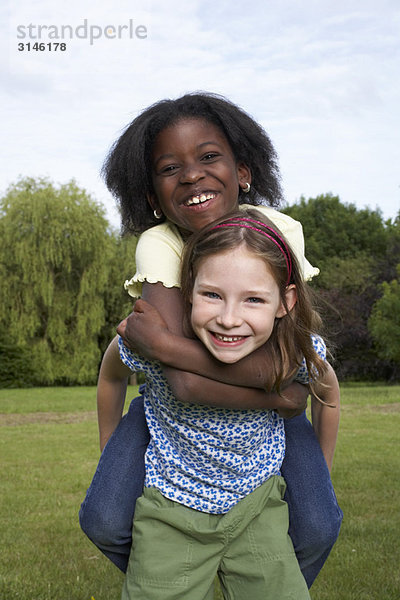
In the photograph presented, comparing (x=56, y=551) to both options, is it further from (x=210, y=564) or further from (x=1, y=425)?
(x=1, y=425)

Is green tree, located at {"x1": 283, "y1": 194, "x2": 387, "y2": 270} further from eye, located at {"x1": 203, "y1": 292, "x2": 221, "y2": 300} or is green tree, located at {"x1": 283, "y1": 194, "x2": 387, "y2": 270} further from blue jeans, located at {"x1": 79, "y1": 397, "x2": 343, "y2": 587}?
eye, located at {"x1": 203, "y1": 292, "x2": 221, "y2": 300}

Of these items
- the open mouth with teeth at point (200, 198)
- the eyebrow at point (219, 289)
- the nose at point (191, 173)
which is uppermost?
the nose at point (191, 173)

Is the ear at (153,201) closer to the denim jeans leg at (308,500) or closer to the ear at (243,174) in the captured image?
the ear at (243,174)

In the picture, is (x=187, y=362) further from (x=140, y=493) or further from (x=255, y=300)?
(x=140, y=493)

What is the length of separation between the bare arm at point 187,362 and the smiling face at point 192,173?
37 centimetres

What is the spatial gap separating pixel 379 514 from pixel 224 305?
16.3 feet

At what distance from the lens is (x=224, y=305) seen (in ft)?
7.79

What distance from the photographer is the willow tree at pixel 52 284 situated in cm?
2420

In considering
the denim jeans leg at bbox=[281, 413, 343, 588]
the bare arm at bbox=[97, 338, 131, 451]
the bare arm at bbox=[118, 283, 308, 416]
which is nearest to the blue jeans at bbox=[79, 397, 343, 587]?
the denim jeans leg at bbox=[281, 413, 343, 588]

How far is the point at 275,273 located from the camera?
2449 millimetres

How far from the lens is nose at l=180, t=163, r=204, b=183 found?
8.63 feet

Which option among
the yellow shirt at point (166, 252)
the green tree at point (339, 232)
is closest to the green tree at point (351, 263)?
the green tree at point (339, 232)

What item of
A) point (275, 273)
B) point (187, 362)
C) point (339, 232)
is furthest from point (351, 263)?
point (187, 362)

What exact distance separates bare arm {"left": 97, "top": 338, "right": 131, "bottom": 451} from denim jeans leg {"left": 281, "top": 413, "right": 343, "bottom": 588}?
0.73 m
